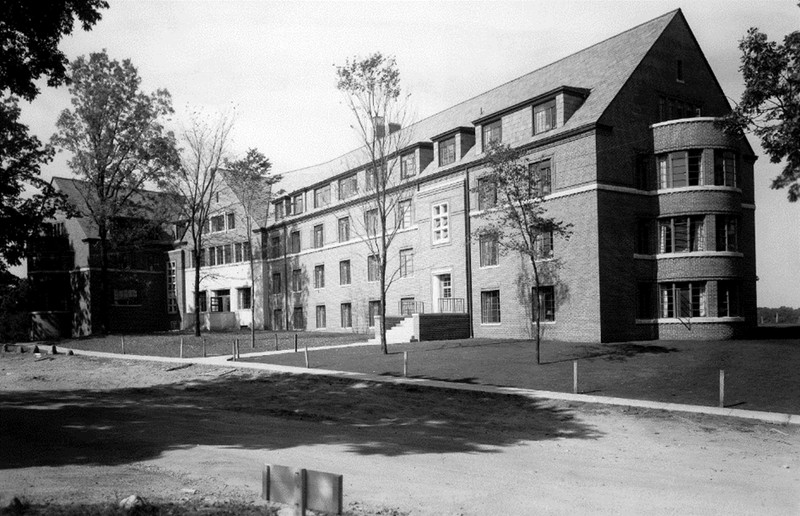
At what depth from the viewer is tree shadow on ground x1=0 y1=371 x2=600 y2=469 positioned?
512 inches

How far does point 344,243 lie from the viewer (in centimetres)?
4872

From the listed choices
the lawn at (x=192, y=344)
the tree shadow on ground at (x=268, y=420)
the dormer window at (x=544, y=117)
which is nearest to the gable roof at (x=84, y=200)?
the lawn at (x=192, y=344)

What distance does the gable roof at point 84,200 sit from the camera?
47.8m

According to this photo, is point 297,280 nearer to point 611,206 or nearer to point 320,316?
point 320,316

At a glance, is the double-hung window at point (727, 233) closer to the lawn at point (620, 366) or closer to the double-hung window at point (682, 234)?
the double-hung window at point (682, 234)

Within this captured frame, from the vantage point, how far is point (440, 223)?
128 ft

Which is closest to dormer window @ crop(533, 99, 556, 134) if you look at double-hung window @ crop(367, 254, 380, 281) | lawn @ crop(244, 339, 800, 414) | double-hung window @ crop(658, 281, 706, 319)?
double-hung window @ crop(658, 281, 706, 319)

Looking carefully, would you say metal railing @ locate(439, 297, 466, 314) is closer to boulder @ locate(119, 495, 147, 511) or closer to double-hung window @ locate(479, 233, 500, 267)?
double-hung window @ locate(479, 233, 500, 267)

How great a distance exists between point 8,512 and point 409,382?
1552 centimetres

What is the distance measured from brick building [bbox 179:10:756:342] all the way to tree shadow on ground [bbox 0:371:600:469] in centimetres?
1027

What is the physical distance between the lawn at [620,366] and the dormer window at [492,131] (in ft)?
35.9

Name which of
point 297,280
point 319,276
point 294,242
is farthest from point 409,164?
point 297,280

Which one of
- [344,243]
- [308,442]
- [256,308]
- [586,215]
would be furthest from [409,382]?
[256,308]

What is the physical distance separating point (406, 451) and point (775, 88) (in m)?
16.8
